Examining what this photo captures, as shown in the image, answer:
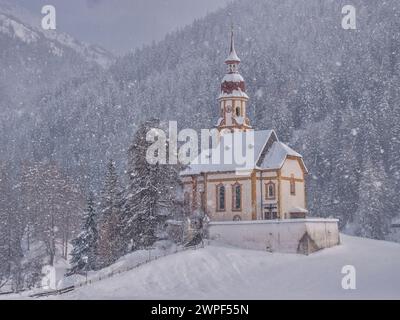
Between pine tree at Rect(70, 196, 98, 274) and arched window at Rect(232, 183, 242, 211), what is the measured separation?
15.1 metres

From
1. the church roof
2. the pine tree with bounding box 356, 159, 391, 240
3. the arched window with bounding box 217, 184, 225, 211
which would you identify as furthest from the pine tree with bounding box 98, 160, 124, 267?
the pine tree with bounding box 356, 159, 391, 240

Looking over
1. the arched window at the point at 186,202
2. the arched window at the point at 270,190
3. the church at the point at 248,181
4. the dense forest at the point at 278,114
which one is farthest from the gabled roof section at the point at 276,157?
the dense forest at the point at 278,114

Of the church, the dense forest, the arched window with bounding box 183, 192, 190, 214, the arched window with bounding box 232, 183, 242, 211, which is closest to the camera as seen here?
the church

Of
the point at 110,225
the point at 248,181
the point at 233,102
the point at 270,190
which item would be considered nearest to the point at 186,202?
the point at 248,181

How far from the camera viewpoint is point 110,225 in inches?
2235

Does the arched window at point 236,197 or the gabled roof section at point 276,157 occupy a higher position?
the gabled roof section at point 276,157

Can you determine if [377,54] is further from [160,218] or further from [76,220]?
[160,218]

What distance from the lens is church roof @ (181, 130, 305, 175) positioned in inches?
2152

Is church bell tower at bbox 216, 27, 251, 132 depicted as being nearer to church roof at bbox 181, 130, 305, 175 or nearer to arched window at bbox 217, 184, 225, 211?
church roof at bbox 181, 130, 305, 175

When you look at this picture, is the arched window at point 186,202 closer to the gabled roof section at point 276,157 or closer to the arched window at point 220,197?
the arched window at point 220,197

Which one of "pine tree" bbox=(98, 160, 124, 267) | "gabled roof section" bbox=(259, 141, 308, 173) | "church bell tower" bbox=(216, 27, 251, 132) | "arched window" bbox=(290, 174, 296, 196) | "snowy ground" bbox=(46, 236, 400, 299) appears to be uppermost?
"church bell tower" bbox=(216, 27, 251, 132)

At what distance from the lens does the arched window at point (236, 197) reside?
5478cm

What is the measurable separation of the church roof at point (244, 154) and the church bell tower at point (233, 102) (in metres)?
6.06
